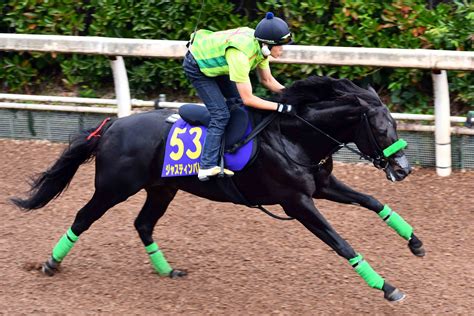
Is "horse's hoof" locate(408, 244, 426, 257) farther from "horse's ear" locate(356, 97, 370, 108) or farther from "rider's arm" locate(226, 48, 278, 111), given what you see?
"rider's arm" locate(226, 48, 278, 111)

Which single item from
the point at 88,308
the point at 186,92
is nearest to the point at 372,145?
the point at 88,308

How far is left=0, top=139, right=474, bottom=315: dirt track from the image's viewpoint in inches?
258

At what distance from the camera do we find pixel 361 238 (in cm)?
762

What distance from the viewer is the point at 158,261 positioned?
7121mm

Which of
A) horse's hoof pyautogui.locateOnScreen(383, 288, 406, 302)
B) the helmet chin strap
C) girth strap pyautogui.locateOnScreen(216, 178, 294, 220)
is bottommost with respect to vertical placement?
horse's hoof pyautogui.locateOnScreen(383, 288, 406, 302)

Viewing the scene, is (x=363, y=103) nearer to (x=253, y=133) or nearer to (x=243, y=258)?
(x=253, y=133)

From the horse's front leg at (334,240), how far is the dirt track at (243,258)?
312 millimetres

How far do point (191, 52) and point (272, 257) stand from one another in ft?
6.13

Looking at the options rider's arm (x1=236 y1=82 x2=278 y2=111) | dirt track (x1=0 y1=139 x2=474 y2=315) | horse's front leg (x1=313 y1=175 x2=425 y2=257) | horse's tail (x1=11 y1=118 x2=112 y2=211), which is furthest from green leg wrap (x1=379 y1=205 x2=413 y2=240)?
horse's tail (x1=11 y1=118 x2=112 y2=211)

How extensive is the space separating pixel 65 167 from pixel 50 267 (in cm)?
84

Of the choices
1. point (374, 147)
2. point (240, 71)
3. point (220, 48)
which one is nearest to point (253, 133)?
point (240, 71)

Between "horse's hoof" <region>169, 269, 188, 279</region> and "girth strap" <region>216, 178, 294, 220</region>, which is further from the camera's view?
"horse's hoof" <region>169, 269, 188, 279</region>

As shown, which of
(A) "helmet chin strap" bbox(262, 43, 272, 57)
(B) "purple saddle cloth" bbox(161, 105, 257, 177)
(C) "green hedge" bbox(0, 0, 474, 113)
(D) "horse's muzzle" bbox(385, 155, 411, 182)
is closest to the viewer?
(D) "horse's muzzle" bbox(385, 155, 411, 182)

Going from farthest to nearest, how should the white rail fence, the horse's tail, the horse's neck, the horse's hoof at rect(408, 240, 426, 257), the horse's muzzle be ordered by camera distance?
the white rail fence < the horse's tail < the horse's hoof at rect(408, 240, 426, 257) < the horse's neck < the horse's muzzle
